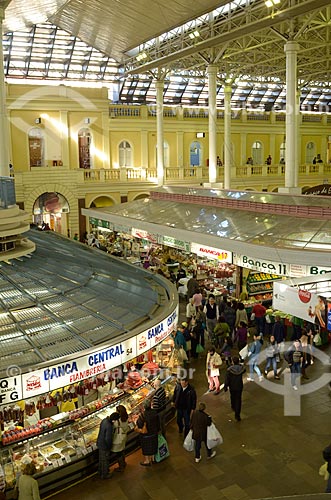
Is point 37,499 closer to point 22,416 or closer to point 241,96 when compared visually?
point 22,416

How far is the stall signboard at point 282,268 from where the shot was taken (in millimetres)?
13289

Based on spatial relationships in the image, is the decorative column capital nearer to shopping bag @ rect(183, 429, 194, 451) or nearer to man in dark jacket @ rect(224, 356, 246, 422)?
man in dark jacket @ rect(224, 356, 246, 422)

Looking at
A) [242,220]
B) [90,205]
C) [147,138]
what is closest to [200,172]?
[147,138]

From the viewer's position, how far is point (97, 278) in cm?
1161

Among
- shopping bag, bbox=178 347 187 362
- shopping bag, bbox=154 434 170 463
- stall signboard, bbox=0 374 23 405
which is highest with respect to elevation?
stall signboard, bbox=0 374 23 405

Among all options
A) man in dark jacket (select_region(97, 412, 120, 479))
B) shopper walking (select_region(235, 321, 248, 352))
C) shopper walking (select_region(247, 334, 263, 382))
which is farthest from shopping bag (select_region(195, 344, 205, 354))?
man in dark jacket (select_region(97, 412, 120, 479))

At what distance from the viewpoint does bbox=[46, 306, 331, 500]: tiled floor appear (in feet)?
27.9

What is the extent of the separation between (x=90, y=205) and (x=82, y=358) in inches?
999

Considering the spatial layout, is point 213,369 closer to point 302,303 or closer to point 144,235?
point 302,303

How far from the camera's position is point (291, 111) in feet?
67.9

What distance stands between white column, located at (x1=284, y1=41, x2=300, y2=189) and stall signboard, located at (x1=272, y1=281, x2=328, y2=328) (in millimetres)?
11720

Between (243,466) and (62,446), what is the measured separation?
9.81ft

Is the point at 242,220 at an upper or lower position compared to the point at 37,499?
upper

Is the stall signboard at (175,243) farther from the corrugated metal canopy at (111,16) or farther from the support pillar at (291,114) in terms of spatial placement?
the corrugated metal canopy at (111,16)
